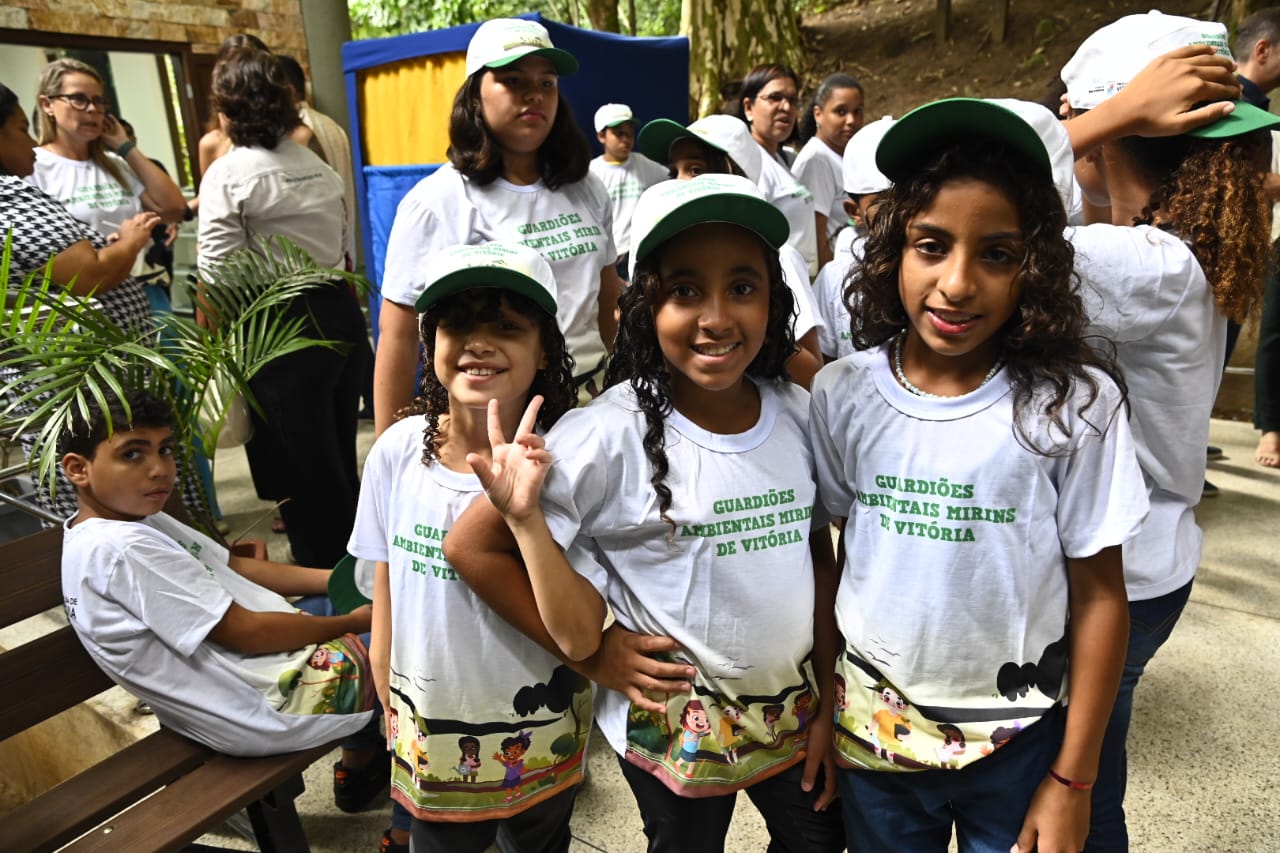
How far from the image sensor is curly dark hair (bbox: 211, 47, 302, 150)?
2932 millimetres

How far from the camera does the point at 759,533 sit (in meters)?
1.30

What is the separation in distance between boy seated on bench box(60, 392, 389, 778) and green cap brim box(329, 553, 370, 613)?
0.05 meters

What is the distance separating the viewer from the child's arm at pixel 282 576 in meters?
2.25

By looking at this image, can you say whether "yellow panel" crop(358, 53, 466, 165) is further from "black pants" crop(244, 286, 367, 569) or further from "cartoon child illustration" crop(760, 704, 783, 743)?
"cartoon child illustration" crop(760, 704, 783, 743)

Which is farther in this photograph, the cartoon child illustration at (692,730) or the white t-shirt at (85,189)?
the white t-shirt at (85,189)

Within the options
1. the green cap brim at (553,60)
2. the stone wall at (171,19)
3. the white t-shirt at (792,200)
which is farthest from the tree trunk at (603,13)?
the green cap brim at (553,60)

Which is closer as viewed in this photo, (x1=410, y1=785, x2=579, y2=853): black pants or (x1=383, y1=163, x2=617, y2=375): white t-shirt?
(x1=410, y1=785, x2=579, y2=853): black pants

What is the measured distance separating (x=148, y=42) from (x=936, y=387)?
7.60 m

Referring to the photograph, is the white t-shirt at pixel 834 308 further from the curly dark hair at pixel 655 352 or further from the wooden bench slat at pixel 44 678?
the wooden bench slat at pixel 44 678

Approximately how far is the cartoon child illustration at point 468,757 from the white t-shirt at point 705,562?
291 mm

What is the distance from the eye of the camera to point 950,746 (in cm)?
121

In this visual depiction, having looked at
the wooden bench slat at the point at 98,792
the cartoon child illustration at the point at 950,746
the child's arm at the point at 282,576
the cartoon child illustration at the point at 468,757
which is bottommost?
the wooden bench slat at the point at 98,792

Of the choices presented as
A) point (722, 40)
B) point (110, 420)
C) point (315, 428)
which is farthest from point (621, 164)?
point (722, 40)

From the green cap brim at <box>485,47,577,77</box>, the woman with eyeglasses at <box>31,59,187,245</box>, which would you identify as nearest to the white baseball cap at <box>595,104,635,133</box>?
the woman with eyeglasses at <box>31,59,187,245</box>
